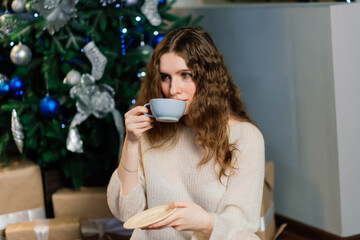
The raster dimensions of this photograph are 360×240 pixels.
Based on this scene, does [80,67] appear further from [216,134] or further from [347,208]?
[347,208]

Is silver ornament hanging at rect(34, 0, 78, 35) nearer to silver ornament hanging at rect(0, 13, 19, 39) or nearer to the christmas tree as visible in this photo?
the christmas tree

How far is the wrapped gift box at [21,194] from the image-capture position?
2555mm

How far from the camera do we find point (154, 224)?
1408mm

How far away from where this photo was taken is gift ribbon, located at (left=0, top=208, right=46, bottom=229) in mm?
2574

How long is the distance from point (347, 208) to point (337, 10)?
2.67 feet

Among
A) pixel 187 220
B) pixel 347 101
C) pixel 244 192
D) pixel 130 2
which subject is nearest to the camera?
pixel 187 220

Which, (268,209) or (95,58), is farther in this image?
(268,209)

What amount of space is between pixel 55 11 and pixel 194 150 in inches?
40.0

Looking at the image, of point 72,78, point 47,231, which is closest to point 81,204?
point 47,231

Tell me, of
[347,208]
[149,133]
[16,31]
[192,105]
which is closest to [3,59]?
[16,31]

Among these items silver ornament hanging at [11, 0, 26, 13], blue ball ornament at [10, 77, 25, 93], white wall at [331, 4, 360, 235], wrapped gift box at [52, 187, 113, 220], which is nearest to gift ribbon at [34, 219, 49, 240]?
wrapped gift box at [52, 187, 113, 220]

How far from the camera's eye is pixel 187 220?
145cm

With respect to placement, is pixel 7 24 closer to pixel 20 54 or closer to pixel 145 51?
pixel 20 54

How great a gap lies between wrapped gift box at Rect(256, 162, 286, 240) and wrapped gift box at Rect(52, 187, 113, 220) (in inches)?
27.7
